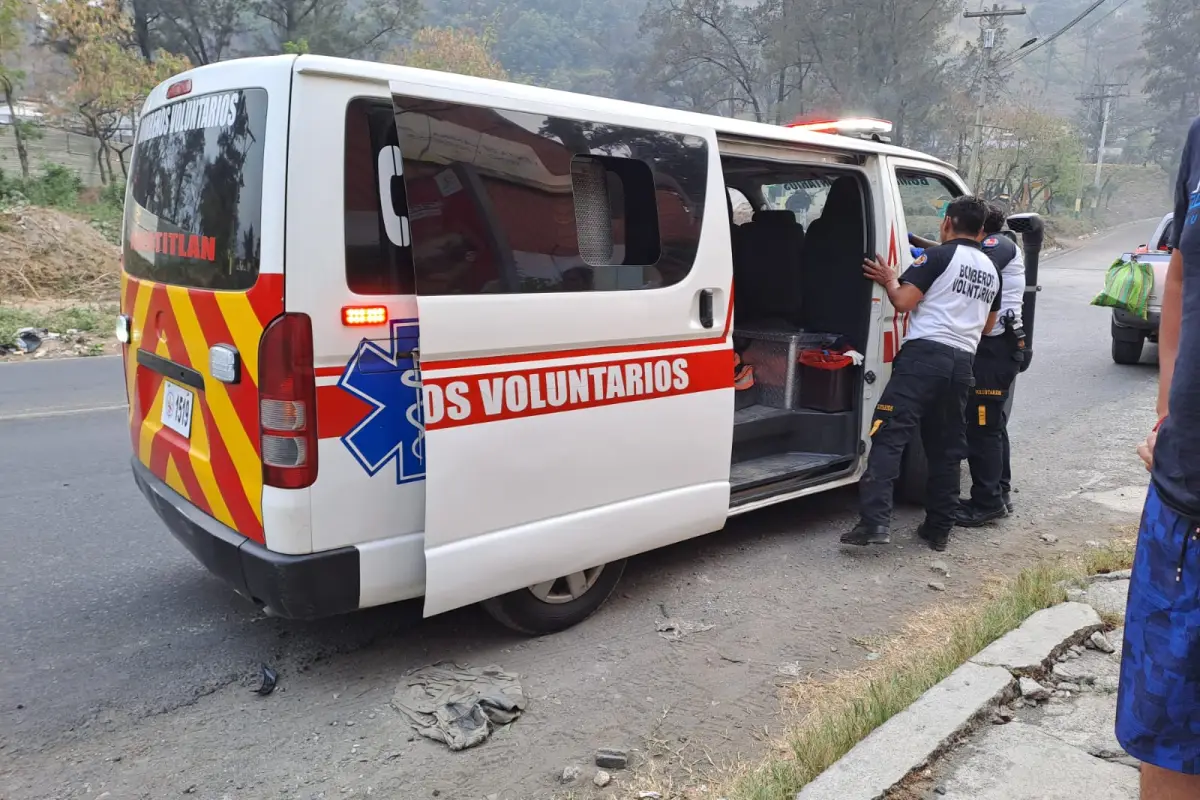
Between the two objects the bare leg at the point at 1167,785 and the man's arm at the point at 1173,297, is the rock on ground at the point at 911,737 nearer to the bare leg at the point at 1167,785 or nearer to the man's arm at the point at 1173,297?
the bare leg at the point at 1167,785

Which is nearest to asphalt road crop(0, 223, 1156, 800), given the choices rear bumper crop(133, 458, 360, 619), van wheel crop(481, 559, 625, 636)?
van wheel crop(481, 559, 625, 636)

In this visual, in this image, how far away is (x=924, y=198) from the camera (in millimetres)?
5082

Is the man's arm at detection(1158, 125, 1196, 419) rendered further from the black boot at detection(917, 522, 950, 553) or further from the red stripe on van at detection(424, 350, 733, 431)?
the black boot at detection(917, 522, 950, 553)

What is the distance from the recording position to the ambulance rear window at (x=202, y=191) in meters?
2.67

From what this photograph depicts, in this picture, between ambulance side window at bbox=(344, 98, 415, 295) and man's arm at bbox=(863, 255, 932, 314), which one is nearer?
ambulance side window at bbox=(344, 98, 415, 295)

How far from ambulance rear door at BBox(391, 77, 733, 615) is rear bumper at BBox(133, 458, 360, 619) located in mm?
268

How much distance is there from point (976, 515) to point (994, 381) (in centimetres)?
77

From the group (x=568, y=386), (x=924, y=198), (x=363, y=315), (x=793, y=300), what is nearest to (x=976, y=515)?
(x=793, y=300)

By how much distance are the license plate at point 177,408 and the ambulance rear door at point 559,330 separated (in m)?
0.92

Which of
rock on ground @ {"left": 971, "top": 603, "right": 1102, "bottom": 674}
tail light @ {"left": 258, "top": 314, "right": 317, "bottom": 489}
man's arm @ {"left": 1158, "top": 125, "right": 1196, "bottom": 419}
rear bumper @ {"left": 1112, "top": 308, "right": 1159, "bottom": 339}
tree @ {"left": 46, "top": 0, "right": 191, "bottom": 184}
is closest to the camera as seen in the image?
man's arm @ {"left": 1158, "top": 125, "right": 1196, "bottom": 419}

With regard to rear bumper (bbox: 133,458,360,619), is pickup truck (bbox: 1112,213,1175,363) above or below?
above

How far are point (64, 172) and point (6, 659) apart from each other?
2139 centimetres

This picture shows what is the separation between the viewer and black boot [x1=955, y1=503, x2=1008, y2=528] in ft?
16.2

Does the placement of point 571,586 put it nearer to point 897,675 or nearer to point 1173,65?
point 897,675
